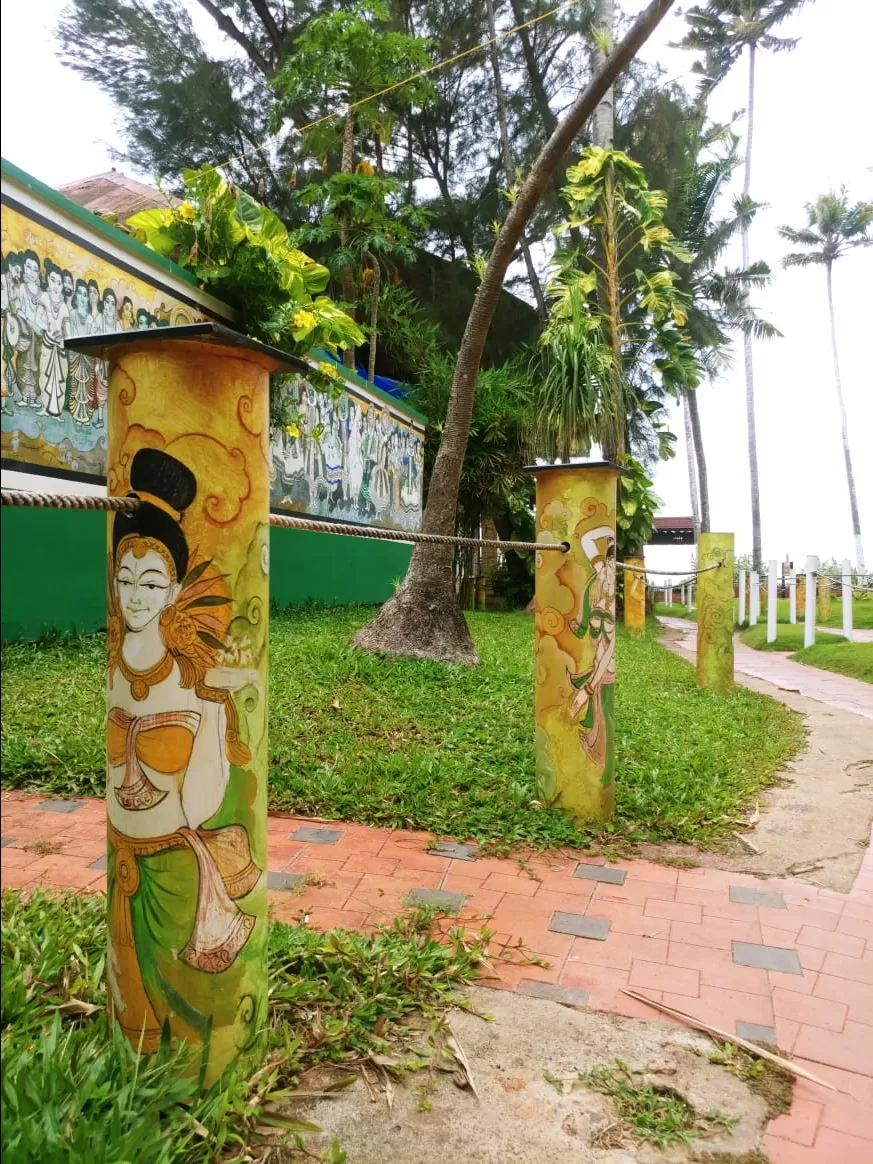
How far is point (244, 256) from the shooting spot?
649cm

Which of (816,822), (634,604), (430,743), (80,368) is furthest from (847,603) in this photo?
(80,368)

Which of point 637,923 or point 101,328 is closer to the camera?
point 637,923

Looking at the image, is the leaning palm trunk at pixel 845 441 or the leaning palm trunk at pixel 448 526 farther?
the leaning palm trunk at pixel 845 441

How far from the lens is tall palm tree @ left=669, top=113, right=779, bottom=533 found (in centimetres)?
1662

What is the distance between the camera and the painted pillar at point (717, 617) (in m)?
6.41

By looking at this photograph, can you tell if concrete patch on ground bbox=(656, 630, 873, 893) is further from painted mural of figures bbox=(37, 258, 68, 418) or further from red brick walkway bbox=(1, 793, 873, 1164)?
painted mural of figures bbox=(37, 258, 68, 418)

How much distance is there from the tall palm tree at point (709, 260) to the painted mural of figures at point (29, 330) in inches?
568

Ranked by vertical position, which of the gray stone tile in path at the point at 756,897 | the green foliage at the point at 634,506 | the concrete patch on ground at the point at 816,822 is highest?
the green foliage at the point at 634,506

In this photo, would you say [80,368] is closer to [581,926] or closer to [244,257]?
[244,257]

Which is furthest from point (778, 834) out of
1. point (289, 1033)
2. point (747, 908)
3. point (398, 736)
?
point (289, 1033)

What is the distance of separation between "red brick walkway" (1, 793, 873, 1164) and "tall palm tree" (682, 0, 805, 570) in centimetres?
1863

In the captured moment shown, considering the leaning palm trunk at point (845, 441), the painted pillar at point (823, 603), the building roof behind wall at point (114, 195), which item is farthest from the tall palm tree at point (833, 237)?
the building roof behind wall at point (114, 195)

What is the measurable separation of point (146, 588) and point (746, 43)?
2365 centimetres

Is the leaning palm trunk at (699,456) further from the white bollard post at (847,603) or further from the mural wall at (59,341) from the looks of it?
the mural wall at (59,341)
